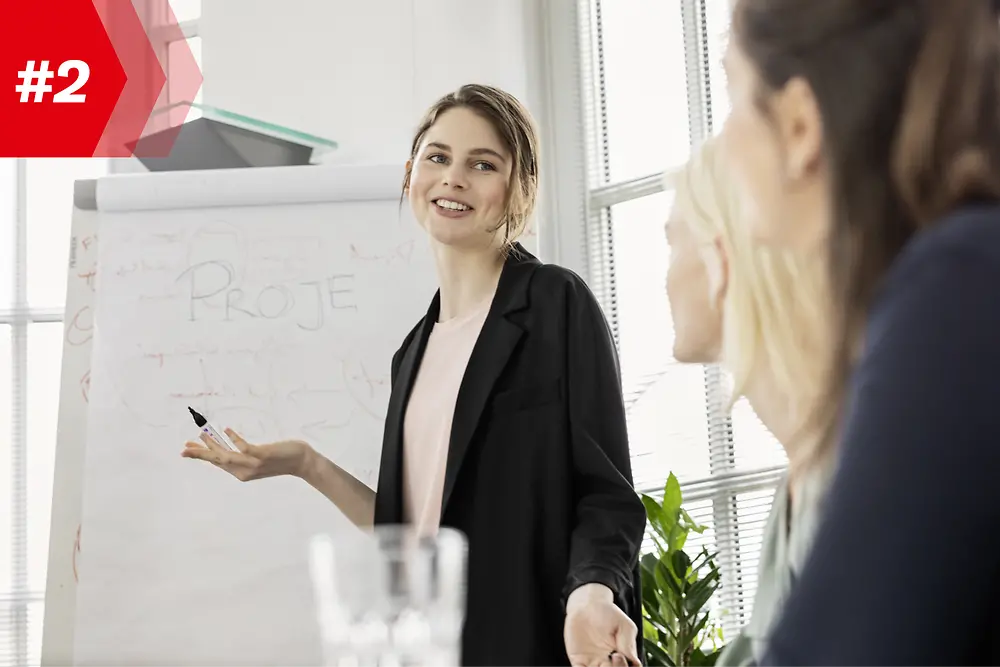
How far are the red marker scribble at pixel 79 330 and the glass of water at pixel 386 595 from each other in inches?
98.9

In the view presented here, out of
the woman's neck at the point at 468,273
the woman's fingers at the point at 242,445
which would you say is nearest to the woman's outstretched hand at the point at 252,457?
the woman's fingers at the point at 242,445

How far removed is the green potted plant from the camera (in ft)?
7.67

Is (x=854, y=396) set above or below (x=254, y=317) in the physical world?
below

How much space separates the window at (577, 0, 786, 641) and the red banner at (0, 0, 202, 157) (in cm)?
130

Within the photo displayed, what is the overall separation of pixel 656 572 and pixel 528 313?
92 cm

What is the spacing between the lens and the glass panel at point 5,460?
334cm

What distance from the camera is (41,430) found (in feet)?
11.1

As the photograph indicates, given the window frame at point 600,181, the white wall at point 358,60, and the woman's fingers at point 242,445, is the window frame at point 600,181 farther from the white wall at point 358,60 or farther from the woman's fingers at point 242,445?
the woman's fingers at point 242,445

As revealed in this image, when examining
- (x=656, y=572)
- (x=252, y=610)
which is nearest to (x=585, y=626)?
(x=656, y=572)

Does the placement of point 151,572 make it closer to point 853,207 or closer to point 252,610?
point 252,610

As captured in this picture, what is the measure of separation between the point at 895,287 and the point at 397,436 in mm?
1366

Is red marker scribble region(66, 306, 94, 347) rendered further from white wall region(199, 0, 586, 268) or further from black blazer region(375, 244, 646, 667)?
black blazer region(375, 244, 646, 667)

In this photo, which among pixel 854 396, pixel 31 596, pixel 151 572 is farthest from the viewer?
pixel 31 596

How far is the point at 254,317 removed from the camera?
2.73 metres
